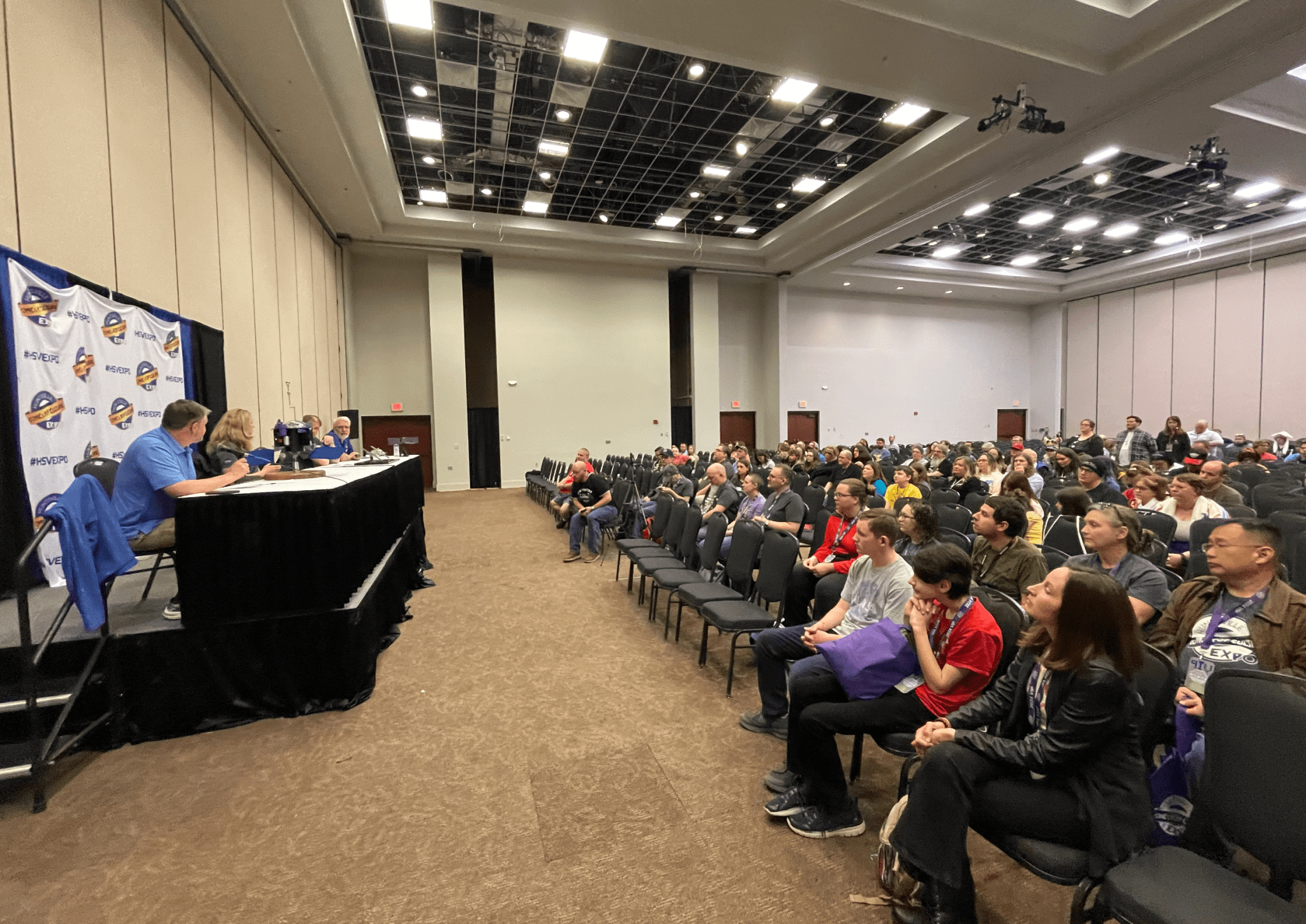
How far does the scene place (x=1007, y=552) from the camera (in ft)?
9.99

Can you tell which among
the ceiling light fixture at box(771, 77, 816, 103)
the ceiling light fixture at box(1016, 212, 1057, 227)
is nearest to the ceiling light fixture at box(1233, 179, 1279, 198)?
the ceiling light fixture at box(1016, 212, 1057, 227)

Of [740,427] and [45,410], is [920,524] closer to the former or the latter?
[45,410]

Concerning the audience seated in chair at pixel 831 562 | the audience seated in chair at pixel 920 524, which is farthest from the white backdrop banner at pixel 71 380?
the audience seated in chair at pixel 920 524

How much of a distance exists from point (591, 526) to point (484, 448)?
8.60 metres

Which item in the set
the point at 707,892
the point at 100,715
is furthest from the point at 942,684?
the point at 100,715

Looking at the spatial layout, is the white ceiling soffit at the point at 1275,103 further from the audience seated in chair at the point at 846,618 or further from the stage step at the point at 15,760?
the stage step at the point at 15,760

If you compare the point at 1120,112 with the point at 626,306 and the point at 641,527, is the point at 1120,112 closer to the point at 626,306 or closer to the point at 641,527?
the point at 641,527

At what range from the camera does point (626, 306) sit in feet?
51.2

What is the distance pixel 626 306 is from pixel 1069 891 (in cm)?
1499

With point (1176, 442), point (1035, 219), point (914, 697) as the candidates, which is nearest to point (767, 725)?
point (914, 697)

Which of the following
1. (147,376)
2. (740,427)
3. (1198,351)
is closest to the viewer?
(147,376)

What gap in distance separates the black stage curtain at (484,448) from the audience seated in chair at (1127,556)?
13.6m

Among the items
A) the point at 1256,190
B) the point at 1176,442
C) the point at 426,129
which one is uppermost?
the point at 426,129

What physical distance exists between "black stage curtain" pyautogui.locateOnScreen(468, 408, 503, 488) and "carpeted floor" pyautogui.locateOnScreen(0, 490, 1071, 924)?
11.3m
